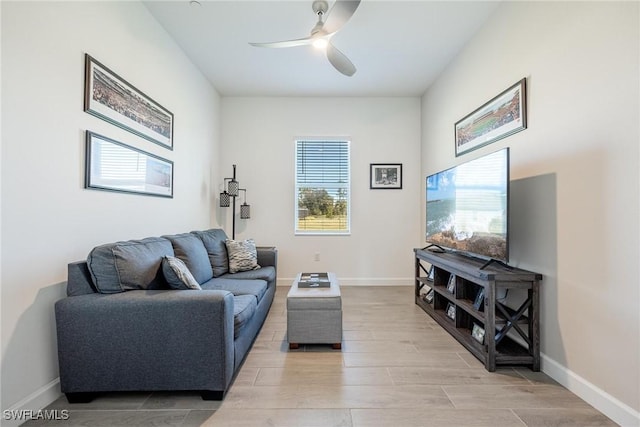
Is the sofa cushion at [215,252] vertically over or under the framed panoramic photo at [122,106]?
under

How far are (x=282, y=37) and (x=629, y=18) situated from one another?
2605 millimetres

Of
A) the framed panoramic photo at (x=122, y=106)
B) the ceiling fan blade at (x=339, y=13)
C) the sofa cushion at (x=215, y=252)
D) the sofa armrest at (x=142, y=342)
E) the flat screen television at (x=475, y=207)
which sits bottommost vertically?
the sofa armrest at (x=142, y=342)

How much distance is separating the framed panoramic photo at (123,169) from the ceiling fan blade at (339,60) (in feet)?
6.23

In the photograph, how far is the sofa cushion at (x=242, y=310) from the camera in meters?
1.88

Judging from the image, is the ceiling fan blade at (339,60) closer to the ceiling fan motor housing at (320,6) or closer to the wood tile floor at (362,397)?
the ceiling fan motor housing at (320,6)

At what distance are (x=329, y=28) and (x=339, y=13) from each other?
19cm

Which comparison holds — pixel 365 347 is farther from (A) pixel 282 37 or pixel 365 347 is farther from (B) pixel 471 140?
(A) pixel 282 37

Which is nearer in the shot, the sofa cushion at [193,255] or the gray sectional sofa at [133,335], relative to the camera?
the gray sectional sofa at [133,335]

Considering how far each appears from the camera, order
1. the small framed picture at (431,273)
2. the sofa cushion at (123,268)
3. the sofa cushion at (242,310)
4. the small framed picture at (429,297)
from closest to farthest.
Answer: the sofa cushion at (123,268) < the sofa cushion at (242,310) < the small framed picture at (431,273) < the small framed picture at (429,297)

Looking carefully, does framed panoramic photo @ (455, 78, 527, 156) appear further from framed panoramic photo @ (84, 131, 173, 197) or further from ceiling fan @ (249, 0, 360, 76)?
framed panoramic photo @ (84, 131, 173, 197)

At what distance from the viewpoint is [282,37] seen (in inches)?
116

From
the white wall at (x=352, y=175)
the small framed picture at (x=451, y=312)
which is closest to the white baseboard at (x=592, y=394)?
the small framed picture at (x=451, y=312)

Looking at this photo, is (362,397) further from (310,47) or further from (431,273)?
(310,47)

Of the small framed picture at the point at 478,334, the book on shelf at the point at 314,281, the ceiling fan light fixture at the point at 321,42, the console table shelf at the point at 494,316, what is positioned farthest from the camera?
the book on shelf at the point at 314,281
